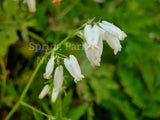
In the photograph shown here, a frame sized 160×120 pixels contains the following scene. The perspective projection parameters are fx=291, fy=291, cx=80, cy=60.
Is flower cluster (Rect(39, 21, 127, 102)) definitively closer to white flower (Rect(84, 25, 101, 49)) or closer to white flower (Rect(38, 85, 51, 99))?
white flower (Rect(84, 25, 101, 49))

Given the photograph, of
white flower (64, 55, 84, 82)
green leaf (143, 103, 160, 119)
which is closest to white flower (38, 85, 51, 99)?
white flower (64, 55, 84, 82)

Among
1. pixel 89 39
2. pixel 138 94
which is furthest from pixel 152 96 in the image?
pixel 89 39

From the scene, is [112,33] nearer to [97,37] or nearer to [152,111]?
[97,37]

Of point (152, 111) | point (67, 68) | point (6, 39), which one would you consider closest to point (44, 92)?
point (67, 68)

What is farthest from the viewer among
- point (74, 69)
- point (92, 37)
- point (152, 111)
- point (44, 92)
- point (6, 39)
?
point (152, 111)

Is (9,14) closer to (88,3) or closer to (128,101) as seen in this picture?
(88,3)

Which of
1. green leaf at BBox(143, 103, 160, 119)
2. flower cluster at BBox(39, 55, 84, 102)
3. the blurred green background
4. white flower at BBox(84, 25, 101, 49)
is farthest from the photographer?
green leaf at BBox(143, 103, 160, 119)

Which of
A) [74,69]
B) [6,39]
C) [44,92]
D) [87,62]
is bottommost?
[44,92]
